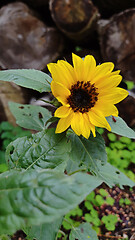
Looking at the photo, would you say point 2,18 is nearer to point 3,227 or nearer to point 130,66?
point 130,66

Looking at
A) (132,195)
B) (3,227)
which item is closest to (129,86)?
(132,195)

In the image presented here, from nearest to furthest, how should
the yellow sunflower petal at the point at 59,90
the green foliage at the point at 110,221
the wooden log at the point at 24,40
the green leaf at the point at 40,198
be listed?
the green leaf at the point at 40,198
the yellow sunflower petal at the point at 59,90
the green foliage at the point at 110,221
the wooden log at the point at 24,40

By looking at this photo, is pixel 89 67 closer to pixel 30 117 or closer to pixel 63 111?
pixel 63 111

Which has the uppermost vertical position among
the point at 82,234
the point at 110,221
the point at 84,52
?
the point at 84,52

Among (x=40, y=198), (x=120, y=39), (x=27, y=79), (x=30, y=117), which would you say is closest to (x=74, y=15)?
(x=120, y=39)

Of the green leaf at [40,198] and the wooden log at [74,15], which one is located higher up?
the wooden log at [74,15]

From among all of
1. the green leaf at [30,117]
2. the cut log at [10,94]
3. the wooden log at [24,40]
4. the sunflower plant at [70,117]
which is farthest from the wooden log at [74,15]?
the sunflower plant at [70,117]

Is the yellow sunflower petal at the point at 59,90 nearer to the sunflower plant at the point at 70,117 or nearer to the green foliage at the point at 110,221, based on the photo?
the sunflower plant at the point at 70,117
